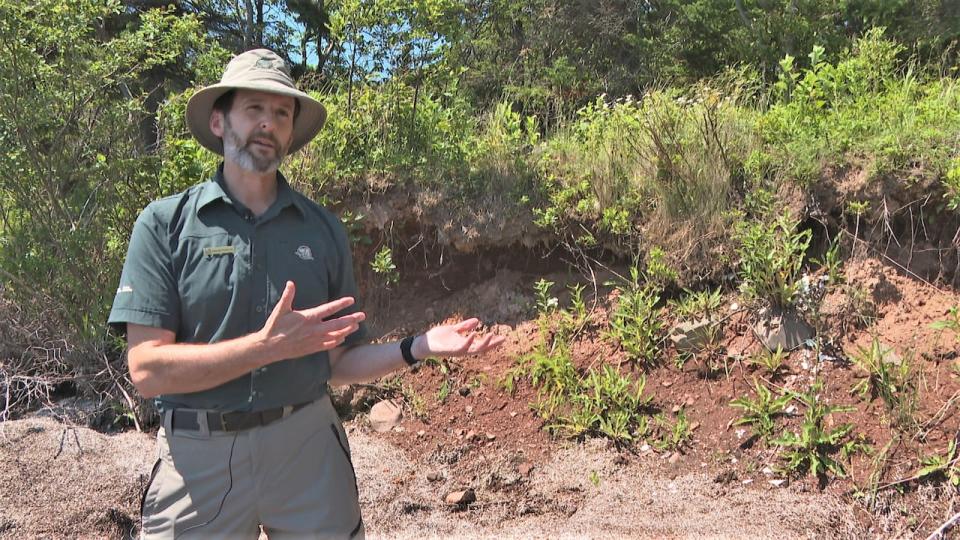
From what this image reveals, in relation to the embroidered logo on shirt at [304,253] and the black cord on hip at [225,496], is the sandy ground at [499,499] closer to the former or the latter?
the black cord on hip at [225,496]

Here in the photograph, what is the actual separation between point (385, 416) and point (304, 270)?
2.76m

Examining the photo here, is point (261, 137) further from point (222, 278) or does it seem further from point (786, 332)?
point (786, 332)

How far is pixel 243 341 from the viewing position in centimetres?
170

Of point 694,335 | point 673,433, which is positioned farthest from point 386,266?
point 673,433

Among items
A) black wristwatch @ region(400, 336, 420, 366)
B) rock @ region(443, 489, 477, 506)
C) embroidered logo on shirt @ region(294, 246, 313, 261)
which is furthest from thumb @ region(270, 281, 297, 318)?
rock @ region(443, 489, 477, 506)

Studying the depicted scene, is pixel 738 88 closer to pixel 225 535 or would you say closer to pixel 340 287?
pixel 340 287

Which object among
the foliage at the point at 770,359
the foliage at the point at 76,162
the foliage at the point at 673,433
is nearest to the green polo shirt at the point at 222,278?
the foliage at the point at 673,433

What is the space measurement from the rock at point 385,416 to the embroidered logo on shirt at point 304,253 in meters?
2.72

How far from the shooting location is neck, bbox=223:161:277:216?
6.79ft

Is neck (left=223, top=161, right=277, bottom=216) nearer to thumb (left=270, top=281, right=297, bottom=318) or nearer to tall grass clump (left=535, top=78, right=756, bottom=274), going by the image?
thumb (left=270, top=281, right=297, bottom=318)

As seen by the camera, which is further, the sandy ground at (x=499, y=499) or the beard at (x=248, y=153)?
the sandy ground at (x=499, y=499)

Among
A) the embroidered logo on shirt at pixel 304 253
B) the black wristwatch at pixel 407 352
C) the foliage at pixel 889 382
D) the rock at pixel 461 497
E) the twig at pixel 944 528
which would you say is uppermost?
the embroidered logo on shirt at pixel 304 253

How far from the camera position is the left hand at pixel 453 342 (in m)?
2.05

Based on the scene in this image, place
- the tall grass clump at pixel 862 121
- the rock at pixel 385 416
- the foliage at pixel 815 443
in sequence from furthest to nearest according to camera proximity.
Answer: the rock at pixel 385 416
the tall grass clump at pixel 862 121
the foliage at pixel 815 443
